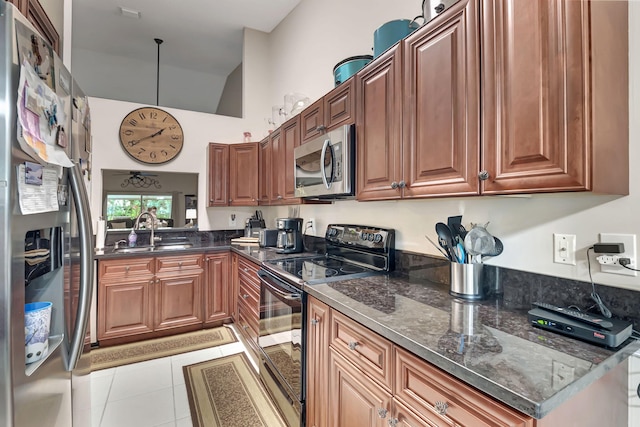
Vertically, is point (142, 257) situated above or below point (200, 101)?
below

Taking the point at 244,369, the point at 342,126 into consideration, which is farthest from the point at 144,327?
the point at 342,126

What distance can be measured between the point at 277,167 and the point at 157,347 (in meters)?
2.05

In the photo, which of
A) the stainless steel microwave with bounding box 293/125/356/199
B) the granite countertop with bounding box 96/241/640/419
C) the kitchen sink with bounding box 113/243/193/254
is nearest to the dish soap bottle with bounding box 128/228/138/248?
the kitchen sink with bounding box 113/243/193/254

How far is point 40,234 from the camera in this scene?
937 mm

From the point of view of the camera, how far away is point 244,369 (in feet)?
8.09

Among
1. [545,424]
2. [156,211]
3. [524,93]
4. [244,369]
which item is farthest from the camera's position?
[156,211]

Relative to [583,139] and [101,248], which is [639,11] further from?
[101,248]

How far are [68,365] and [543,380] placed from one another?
4.83ft

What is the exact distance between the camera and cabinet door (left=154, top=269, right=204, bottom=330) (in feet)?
9.93

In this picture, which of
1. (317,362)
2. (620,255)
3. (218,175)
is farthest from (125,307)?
(620,255)

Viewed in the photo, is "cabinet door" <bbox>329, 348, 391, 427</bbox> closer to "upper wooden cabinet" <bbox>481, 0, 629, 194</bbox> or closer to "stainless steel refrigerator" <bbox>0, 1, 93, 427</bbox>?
"upper wooden cabinet" <bbox>481, 0, 629, 194</bbox>

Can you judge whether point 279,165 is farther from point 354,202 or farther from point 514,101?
point 514,101

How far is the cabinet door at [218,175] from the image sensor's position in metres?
3.63

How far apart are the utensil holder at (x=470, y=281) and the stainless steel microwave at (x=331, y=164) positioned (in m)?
0.74
